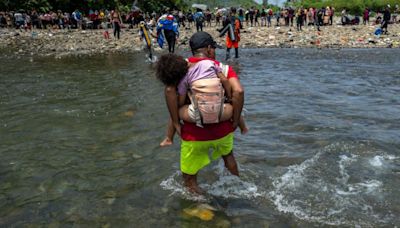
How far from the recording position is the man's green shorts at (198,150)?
4.41m

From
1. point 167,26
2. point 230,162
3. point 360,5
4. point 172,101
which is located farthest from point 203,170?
point 360,5

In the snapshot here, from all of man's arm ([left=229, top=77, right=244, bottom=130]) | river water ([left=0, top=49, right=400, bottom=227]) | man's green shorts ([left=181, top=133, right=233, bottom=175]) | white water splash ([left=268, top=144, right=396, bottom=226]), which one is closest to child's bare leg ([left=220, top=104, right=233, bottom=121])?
man's arm ([left=229, top=77, right=244, bottom=130])

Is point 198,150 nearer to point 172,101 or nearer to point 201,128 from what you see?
point 201,128

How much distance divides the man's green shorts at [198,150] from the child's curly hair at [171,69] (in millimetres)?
736

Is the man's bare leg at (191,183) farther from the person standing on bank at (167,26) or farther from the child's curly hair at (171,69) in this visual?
the person standing on bank at (167,26)

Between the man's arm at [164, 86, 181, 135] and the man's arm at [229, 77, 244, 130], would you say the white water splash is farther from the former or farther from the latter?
the man's arm at [164, 86, 181, 135]

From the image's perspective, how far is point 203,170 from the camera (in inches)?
216

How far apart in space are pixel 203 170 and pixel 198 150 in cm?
110

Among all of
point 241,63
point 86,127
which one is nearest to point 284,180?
point 86,127

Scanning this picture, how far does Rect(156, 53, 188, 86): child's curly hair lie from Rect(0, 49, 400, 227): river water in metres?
1.48

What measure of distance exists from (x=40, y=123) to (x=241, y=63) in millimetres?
9749

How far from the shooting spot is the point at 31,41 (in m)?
26.0

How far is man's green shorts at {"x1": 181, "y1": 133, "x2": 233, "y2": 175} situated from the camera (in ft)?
14.5

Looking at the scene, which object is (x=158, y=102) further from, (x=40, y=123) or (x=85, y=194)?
(x=85, y=194)
